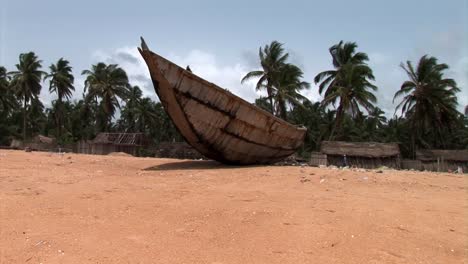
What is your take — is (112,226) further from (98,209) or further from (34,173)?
(34,173)

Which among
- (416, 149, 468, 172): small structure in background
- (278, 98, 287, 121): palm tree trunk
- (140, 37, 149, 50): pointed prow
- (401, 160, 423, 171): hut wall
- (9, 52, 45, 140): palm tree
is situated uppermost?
(9, 52, 45, 140): palm tree

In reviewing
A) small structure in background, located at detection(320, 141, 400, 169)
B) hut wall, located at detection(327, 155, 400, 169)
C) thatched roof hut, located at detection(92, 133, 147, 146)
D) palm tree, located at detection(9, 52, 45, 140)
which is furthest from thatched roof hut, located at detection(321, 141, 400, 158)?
palm tree, located at detection(9, 52, 45, 140)

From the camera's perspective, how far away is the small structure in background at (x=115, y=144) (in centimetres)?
2794

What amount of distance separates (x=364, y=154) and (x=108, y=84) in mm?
25688

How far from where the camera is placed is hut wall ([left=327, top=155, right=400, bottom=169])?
21.3m

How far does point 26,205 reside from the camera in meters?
5.55

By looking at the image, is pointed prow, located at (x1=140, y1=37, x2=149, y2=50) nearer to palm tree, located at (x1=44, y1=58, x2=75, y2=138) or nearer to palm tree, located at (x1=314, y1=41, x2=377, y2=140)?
palm tree, located at (x1=314, y1=41, x2=377, y2=140)

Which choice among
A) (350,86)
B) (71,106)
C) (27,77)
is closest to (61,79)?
(27,77)

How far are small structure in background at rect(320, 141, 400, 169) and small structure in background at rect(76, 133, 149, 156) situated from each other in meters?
14.7

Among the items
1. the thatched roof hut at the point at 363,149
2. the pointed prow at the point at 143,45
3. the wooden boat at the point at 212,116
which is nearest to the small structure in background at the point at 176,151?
the thatched roof hut at the point at 363,149

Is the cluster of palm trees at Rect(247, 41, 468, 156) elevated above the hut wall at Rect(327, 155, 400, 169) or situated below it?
above

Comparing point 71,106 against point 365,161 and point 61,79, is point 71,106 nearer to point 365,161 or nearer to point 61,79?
point 61,79

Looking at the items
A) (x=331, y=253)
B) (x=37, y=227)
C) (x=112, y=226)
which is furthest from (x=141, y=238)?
(x=331, y=253)

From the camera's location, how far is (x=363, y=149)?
71.6 ft
